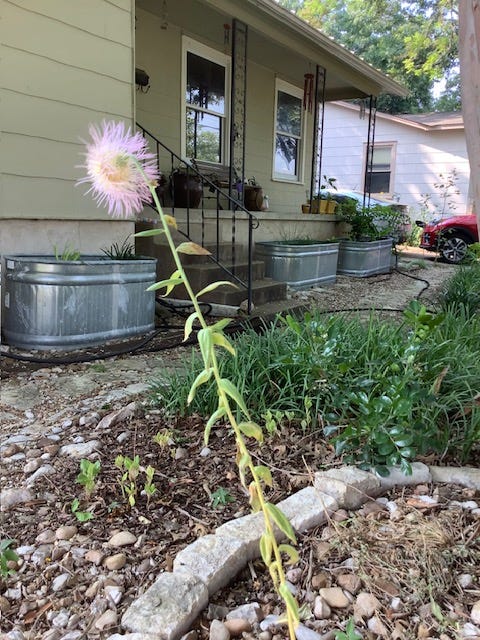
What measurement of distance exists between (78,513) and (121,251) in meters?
2.98

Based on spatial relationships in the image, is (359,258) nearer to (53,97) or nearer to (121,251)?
(121,251)

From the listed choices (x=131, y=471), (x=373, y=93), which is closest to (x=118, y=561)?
(x=131, y=471)

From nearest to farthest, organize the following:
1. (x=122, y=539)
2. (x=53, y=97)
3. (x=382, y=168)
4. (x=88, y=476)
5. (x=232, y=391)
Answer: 1. (x=232, y=391)
2. (x=122, y=539)
3. (x=88, y=476)
4. (x=53, y=97)
5. (x=382, y=168)

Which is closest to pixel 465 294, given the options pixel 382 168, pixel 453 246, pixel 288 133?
pixel 288 133

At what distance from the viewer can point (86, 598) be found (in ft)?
4.06

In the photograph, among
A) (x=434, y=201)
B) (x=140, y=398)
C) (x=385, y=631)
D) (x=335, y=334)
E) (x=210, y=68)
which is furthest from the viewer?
(x=434, y=201)

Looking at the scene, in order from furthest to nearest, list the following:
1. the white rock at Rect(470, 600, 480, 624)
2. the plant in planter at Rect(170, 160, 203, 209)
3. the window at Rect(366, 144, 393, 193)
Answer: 1. the window at Rect(366, 144, 393, 193)
2. the plant in planter at Rect(170, 160, 203, 209)
3. the white rock at Rect(470, 600, 480, 624)

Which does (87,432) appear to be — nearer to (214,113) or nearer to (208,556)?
(208,556)

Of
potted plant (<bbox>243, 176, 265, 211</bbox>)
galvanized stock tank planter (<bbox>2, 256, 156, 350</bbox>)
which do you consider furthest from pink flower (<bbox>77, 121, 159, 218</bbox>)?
potted plant (<bbox>243, 176, 265, 211</bbox>)

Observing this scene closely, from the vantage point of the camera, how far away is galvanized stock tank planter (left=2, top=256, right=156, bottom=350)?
3.29 m

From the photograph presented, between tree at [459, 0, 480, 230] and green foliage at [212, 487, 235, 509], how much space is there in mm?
1142

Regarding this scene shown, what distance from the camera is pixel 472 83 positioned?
1608 millimetres

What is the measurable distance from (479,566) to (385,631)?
376 millimetres

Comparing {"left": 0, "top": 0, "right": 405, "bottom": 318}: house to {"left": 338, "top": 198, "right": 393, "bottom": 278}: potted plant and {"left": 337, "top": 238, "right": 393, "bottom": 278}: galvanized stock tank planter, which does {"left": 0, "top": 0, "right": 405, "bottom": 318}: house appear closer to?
{"left": 338, "top": 198, "right": 393, "bottom": 278}: potted plant
